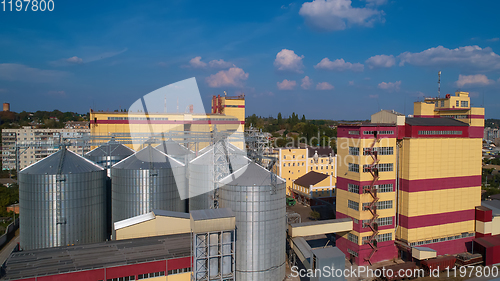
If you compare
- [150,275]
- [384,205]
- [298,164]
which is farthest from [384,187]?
[298,164]

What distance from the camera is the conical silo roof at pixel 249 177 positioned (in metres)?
21.7

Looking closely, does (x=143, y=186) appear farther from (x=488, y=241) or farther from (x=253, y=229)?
(x=488, y=241)

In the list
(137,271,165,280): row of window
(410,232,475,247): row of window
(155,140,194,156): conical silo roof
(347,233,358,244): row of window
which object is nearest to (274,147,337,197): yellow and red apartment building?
(155,140,194,156): conical silo roof

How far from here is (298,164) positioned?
176ft

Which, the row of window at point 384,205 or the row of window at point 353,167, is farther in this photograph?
the row of window at point 384,205

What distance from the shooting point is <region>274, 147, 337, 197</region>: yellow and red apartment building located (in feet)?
171

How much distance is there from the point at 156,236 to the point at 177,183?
556 cm

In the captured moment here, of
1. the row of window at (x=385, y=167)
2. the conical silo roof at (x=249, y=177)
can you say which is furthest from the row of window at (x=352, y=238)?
the conical silo roof at (x=249, y=177)

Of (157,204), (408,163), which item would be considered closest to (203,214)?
(157,204)

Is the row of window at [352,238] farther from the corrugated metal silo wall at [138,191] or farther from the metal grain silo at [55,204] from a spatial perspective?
the metal grain silo at [55,204]

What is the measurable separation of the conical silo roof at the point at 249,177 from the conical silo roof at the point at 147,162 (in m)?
7.87

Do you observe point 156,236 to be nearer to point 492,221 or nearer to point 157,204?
point 157,204

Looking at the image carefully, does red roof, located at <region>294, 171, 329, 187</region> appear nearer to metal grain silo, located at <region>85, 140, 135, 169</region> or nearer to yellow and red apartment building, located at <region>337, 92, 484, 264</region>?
yellow and red apartment building, located at <region>337, 92, 484, 264</region>

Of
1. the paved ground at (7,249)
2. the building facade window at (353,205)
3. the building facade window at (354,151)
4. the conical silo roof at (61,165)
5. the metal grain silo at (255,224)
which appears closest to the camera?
the metal grain silo at (255,224)
